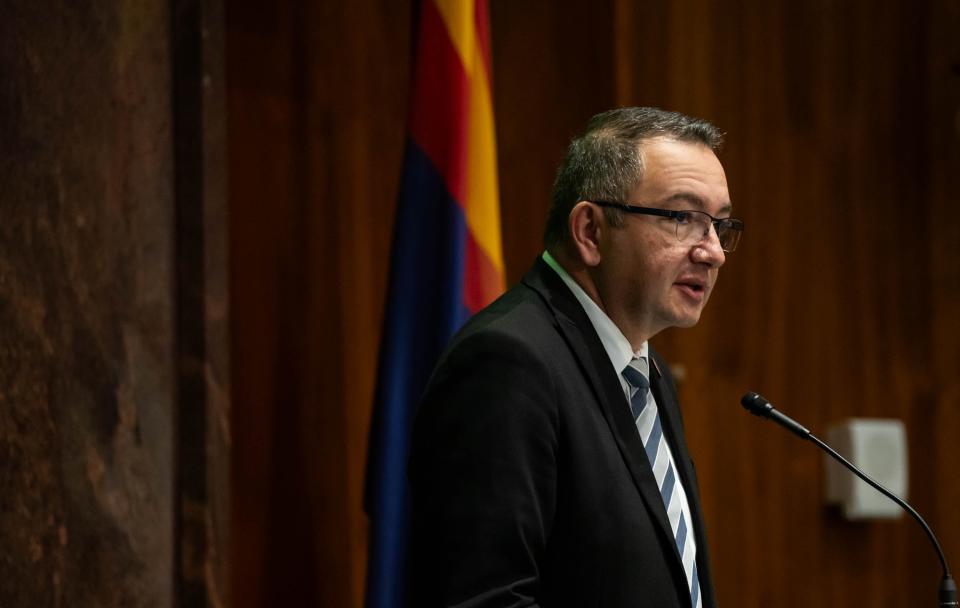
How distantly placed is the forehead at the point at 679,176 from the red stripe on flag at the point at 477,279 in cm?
68

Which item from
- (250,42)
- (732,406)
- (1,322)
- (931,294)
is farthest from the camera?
(931,294)

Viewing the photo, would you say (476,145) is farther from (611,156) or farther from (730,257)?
(730,257)

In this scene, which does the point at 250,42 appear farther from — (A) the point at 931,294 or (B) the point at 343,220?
(A) the point at 931,294

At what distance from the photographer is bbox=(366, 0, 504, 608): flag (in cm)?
245

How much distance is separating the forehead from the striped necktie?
0.84 feet

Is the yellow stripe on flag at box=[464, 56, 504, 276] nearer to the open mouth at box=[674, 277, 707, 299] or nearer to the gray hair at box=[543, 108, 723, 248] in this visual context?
the gray hair at box=[543, 108, 723, 248]

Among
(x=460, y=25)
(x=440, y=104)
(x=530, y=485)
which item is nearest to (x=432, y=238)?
(x=440, y=104)

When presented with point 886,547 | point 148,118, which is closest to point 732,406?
point 886,547

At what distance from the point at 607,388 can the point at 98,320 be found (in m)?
0.99

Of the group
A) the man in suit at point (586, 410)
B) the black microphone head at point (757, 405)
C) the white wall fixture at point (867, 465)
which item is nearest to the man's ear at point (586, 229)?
the man in suit at point (586, 410)

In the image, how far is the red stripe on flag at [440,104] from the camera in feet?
8.28

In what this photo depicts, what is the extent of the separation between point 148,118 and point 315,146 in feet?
2.02

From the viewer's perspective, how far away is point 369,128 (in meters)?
3.00

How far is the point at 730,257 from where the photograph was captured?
356cm
